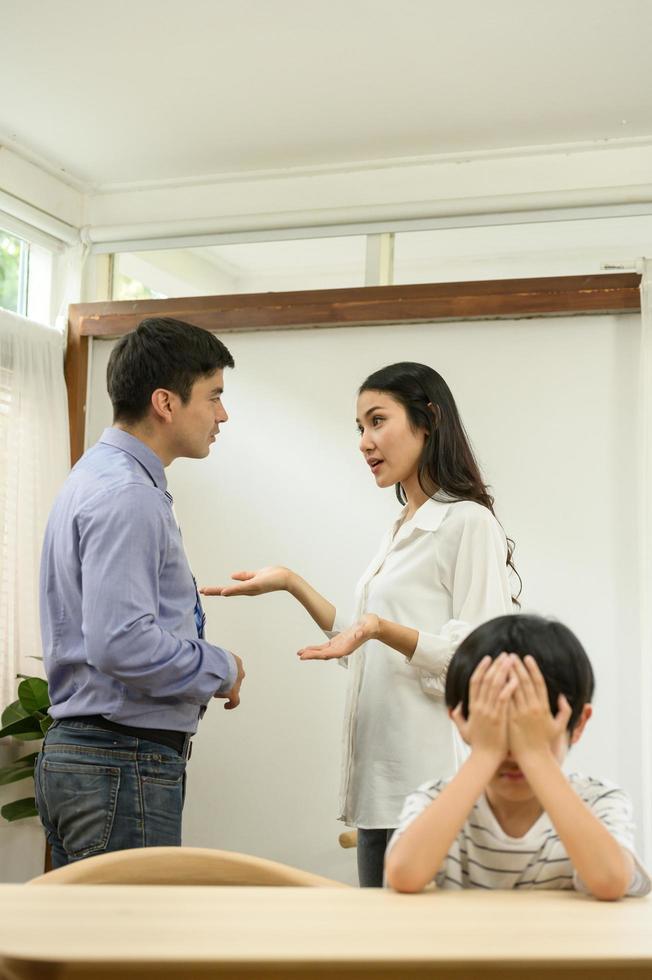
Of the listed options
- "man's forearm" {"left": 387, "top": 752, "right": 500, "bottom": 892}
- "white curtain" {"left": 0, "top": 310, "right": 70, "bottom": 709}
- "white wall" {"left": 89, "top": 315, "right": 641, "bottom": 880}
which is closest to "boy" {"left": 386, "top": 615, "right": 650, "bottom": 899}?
"man's forearm" {"left": 387, "top": 752, "right": 500, "bottom": 892}

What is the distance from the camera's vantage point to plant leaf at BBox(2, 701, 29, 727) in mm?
3592

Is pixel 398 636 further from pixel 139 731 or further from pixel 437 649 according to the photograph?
pixel 139 731

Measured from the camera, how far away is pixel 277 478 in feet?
13.4

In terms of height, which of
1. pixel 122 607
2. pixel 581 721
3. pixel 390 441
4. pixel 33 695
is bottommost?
pixel 33 695

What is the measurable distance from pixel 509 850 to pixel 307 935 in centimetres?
49

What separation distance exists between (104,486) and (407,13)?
6.08 ft

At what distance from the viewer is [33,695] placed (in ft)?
11.7

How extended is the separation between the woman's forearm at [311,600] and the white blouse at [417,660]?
0.66 ft

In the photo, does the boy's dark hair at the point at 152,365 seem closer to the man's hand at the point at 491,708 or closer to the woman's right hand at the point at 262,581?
the woman's right hand at the point at 262,581

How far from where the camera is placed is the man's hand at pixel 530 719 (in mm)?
1303

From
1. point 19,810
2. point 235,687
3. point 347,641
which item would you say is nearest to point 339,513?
point 19,810

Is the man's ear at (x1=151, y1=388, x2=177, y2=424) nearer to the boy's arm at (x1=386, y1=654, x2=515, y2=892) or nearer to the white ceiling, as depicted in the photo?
the boy's arm at (x1=386, y1=654, x2=515, y2=892)

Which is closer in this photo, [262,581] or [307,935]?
[307,935]

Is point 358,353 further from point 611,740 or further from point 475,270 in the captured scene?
point 611,740
